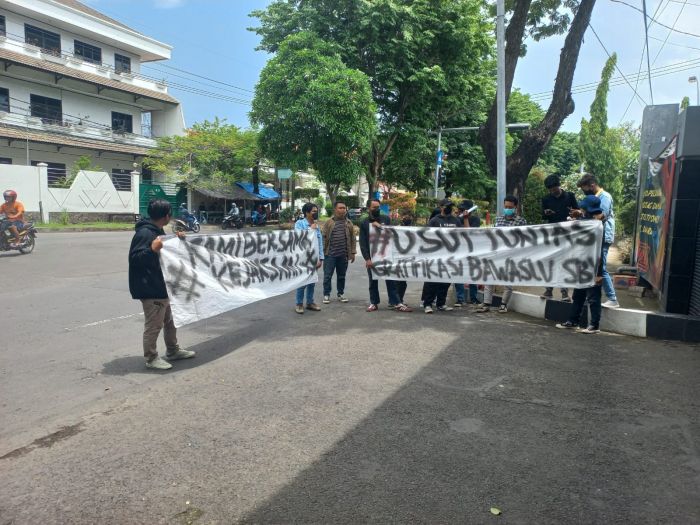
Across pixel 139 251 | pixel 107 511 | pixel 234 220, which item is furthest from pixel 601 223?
pixel 234 220

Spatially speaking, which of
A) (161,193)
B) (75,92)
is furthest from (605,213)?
(75,92)

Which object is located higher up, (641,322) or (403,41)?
(403,41)

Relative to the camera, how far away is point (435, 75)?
2130 cm

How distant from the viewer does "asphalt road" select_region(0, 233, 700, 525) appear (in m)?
2.83

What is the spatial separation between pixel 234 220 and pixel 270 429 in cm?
2575

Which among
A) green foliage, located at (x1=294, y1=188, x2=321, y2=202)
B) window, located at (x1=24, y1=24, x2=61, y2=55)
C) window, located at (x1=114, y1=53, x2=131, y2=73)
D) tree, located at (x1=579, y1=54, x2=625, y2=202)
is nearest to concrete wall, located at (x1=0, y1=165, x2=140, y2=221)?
window, located at (x1=24, y1=24, x2=61, y2=55)

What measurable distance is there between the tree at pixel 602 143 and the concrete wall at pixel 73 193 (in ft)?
116

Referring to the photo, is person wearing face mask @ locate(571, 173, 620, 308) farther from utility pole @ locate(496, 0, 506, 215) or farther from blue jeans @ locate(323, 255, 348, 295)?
blue jeans @ locate(323, 255, 348, 295)

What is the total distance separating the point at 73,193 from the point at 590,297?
85.9ft

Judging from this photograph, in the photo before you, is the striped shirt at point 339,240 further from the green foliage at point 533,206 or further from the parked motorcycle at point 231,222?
the parked motorcycle at point 231,222

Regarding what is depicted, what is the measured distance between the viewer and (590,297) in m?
6.70

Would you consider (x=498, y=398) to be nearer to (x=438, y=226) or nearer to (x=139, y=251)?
(x=139, y=251)

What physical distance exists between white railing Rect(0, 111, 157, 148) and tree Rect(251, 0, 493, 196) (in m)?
14.4

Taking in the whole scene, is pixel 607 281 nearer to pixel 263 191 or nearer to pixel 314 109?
pixel 314 109
